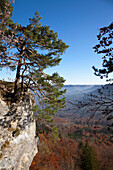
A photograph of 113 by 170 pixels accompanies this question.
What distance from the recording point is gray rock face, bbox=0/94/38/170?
7.75 meters

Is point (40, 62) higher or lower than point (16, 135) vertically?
higher

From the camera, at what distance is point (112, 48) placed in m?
3.42

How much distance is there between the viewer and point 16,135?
880 cm

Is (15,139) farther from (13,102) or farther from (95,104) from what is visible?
(95,104)

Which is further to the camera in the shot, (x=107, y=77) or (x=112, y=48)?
(x=107, y=77)

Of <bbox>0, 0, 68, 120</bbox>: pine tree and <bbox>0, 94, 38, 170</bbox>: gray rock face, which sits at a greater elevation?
<bbox>0, 0, 68, 120</bbox>: pine tree

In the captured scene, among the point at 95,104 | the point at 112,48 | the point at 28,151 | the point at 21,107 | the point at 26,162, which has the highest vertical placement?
the point at 112,48

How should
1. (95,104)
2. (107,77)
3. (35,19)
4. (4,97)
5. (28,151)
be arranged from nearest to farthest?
1. (95,104)
2. (107,77)
3. (35,19)
4. (4,97)
5. (28,151)

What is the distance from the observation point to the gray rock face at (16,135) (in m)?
7.75

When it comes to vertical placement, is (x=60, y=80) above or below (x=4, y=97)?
above

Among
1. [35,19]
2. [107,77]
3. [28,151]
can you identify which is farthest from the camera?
[28,151]

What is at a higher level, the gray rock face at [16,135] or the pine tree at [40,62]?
the pine tree at [40,62]

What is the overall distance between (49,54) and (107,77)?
23.7ft

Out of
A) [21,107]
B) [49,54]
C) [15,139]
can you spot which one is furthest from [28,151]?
[49,54]
